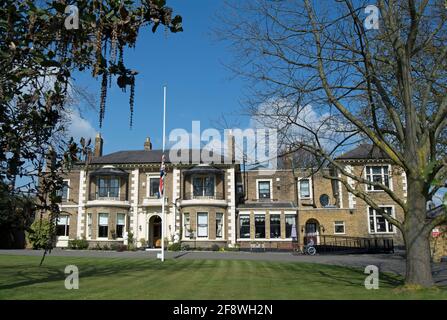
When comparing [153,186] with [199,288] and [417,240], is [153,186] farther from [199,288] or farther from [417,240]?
[417,240]

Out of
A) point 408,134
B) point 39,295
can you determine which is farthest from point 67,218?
point 408,134

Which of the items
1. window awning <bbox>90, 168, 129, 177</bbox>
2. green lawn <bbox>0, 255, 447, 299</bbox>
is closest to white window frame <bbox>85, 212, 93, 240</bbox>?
window awning <bbox>90, 168, 129, 177</bbox>

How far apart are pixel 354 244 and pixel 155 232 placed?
18997 mm

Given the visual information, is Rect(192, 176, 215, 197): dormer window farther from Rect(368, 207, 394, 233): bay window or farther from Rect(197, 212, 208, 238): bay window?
Rect(368, 207, 394, 233): bay window

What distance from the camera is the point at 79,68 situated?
8.35 meters

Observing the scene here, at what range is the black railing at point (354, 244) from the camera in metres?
33.6

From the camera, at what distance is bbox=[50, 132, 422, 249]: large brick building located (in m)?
39.3

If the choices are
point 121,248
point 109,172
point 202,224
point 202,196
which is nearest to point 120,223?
point 121,248

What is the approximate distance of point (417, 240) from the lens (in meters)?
11.5

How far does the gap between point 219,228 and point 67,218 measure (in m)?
15.2

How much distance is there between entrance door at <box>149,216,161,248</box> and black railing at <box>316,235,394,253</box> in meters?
15.6

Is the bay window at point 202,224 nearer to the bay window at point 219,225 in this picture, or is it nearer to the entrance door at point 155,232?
the bay window at point 219,225

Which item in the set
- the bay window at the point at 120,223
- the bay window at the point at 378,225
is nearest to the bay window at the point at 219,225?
the bay window at the point at 120,223
